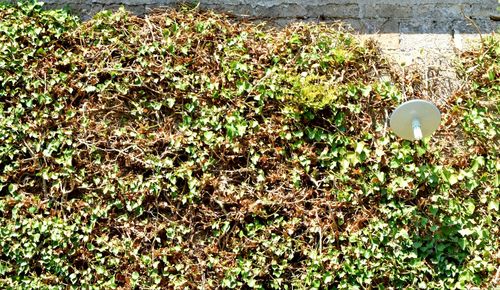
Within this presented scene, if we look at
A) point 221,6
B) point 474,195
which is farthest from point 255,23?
point 474,195

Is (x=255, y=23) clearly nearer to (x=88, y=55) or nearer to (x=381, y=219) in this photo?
(x=88, y=55)

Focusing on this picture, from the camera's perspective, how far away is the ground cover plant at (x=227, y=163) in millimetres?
4359

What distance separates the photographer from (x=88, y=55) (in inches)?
186

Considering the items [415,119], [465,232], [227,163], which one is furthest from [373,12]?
[465,232]

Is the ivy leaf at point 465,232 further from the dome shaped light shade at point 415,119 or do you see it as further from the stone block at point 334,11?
the stone block at point 334,11

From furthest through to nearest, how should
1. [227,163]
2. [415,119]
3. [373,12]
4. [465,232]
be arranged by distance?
[373,12]
[227,163]
[465,232]
[415,119]

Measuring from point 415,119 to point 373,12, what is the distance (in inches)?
48.6

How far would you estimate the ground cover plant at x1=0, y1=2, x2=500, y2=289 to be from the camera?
4.36m

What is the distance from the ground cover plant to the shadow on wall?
0.53 feet

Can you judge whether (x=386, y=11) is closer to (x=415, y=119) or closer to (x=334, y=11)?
(x=334, y=11)

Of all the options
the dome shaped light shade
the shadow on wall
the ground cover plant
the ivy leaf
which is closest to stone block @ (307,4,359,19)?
the shadow on wall

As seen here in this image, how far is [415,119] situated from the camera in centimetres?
397

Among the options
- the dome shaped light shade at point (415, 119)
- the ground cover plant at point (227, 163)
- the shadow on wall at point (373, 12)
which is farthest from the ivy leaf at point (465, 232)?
the shadow on wall at point (373, 12)

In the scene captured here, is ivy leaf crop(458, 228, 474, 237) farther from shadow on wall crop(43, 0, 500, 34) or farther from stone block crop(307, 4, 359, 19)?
stone block crop(307, 4, 359, 19)
